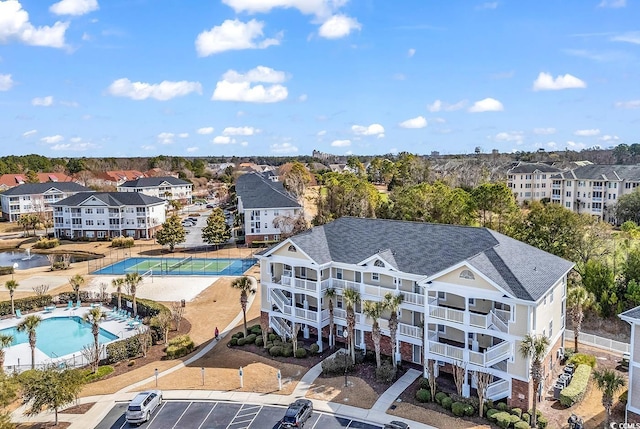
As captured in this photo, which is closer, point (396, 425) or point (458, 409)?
point (396, 425)

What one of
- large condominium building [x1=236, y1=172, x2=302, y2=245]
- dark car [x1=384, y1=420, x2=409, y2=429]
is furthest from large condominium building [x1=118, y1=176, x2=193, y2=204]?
dark car [x1=384, y1=420, x2=409, y2=429]

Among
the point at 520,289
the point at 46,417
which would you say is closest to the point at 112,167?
the point at 46,417

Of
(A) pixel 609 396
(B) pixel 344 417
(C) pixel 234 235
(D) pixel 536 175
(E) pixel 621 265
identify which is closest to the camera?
(A) pixel 609 396

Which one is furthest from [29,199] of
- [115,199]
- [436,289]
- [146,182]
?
[436,289]

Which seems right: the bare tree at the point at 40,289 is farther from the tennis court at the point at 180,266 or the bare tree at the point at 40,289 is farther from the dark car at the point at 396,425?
the dark car at the point at 396,425

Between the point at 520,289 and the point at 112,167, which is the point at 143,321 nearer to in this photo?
the point at 520,289

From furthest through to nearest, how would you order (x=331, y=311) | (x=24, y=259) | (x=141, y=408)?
(x=24, y=259), (x=331, y=311), (x=141, y=408)

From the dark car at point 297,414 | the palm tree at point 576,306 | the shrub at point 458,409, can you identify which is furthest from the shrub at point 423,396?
the palm tree at point 576,306

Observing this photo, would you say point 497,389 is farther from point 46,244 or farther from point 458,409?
point 46,244
